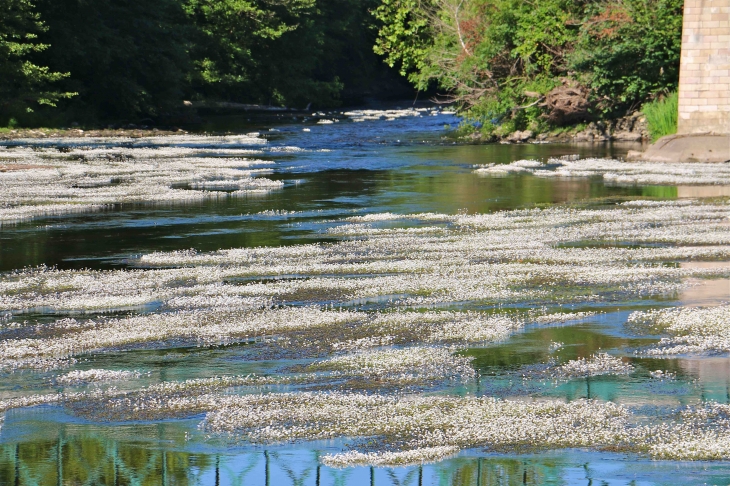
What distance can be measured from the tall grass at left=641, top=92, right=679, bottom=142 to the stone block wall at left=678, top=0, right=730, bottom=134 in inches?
71.8

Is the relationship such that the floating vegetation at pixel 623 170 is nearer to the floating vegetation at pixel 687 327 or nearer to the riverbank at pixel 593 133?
the riverbank at pixel 593 133

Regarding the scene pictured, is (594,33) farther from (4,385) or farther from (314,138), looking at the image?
(4,385)

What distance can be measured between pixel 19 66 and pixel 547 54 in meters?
19.7

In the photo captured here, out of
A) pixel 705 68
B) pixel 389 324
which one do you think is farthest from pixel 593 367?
pixel 705 68

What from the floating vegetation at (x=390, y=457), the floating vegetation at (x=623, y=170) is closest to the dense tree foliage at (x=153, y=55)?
the floating vegetation at (x=623, y=170)

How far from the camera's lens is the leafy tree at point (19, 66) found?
43469mm

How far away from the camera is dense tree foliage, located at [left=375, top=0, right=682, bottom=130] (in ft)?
108

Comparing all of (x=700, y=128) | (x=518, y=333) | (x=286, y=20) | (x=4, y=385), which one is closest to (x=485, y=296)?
(x=518, y=333)

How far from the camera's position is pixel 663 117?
29656mm

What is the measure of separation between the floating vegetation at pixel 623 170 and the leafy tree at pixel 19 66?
23.6 meters

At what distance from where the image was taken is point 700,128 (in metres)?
27.1

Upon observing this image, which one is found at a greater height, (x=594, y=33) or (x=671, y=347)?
(x=594, y=33)

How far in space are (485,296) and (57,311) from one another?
11.9 ft

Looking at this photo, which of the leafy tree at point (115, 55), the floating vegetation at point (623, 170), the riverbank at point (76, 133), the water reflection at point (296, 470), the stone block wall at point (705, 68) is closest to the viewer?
the water reflection at point (296, 470)
